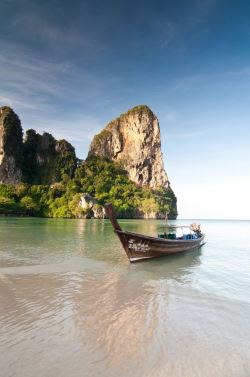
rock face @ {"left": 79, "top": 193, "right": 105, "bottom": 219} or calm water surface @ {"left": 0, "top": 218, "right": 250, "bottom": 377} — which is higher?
rock face @ {"left": 79, "top": 193, "right": 105, "bottom": 219}

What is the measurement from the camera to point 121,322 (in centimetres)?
786

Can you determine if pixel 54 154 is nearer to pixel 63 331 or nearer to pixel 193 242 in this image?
pixel 193 242

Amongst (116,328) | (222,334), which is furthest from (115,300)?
(222,334)

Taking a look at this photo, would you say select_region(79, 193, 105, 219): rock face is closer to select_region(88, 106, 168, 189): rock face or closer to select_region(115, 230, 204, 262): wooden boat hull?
select_region(88, 106, 168, 189): rock face

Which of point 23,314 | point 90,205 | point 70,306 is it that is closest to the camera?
point 23,314

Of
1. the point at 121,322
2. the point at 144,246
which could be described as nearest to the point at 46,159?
the point at 144,246

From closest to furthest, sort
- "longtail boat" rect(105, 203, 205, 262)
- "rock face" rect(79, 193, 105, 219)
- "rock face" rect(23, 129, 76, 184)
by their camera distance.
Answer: "longtail boat" rect(105, 203, 205, 262), "rock face" rect(79, 193, 105, 219), "rock face" rect(23, 129, 76, 184)

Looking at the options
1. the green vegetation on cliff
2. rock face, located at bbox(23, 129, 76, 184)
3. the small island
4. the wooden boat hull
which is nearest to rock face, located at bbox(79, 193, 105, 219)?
the small island

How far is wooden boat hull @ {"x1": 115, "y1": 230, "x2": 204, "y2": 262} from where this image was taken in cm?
1647

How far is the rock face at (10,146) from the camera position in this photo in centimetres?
12081

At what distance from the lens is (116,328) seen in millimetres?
7410

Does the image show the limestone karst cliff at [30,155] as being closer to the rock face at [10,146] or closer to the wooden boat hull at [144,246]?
the rock face at [10,146]

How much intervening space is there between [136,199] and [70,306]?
378 ft

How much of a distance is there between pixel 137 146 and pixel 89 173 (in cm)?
3814
